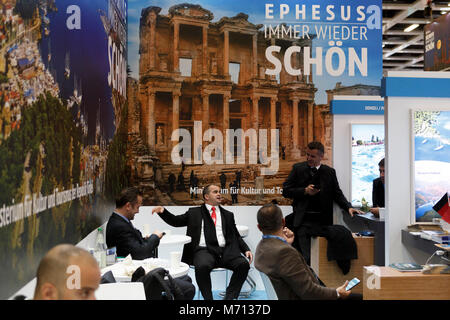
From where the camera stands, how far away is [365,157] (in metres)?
6.06

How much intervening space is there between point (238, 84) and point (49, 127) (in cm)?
424

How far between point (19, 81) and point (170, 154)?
426 cm

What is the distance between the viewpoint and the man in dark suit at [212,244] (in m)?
4.36

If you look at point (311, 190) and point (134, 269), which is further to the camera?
point (311, 190)

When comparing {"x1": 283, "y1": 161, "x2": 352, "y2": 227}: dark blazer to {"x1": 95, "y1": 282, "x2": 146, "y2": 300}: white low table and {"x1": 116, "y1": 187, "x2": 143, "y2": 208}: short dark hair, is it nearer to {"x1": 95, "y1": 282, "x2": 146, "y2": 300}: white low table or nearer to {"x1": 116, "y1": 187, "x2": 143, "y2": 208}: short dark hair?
{"x1": 116, "y1": 187, "x2": 143, "y2": 208}: short dark hair

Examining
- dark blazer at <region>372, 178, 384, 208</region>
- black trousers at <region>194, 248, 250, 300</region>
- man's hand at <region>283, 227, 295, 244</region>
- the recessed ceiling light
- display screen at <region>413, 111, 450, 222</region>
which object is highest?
the recessed ceiling light

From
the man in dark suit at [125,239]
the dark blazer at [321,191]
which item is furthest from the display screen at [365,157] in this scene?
the man in dark suit at [125,239]

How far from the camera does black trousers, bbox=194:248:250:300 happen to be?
431 centimetres

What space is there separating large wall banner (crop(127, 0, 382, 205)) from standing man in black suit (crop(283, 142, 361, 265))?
1.00 metres

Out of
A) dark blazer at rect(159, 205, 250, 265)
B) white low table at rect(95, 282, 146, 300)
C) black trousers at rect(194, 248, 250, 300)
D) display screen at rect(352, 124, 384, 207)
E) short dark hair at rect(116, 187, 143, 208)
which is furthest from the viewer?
display screen at rect(352, 124, 384, 207)

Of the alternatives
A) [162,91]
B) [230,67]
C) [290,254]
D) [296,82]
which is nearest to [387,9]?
[296,82]

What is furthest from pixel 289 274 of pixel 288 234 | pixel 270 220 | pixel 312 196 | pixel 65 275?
pixel 312 196

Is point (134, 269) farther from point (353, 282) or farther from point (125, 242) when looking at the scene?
point (353, 282)

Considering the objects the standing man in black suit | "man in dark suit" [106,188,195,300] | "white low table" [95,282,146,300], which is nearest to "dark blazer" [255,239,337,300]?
"white low table" [95,282,146,300]
